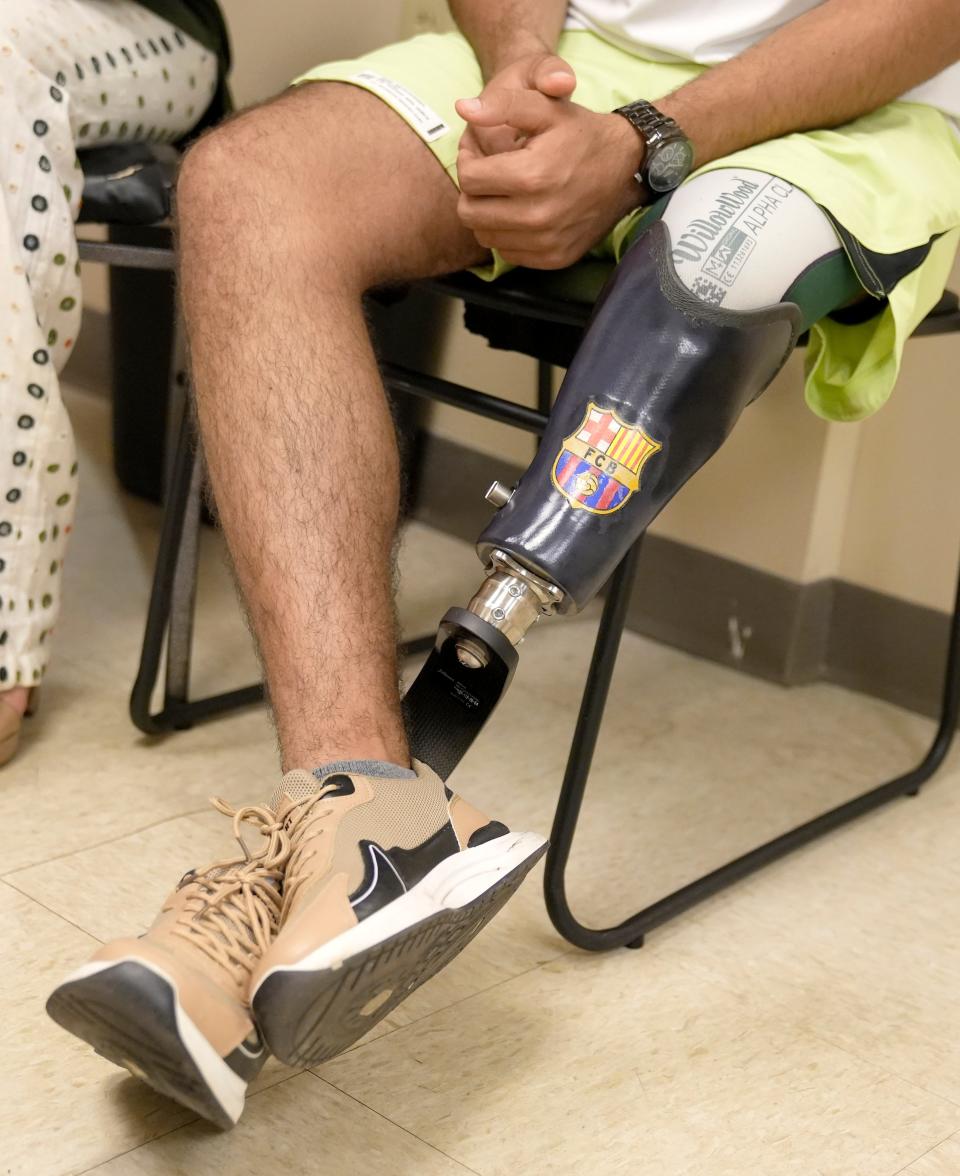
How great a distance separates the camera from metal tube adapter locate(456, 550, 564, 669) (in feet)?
2.68

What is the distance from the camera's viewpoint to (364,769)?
79 cm

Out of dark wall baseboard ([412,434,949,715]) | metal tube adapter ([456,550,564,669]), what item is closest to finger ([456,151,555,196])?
metal tube adapter ([456,550,564,669])

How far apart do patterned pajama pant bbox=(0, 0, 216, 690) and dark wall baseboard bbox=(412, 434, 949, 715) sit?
756 mm

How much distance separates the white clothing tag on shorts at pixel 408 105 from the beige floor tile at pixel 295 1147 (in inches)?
25.8

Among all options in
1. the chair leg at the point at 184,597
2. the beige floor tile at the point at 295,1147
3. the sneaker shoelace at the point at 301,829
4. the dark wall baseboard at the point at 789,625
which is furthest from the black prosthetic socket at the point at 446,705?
the dark wall baseboard at the point at 789,625

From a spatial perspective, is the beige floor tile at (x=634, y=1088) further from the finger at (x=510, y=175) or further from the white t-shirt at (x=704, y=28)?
the white t-shirt at (x=704, y=28)

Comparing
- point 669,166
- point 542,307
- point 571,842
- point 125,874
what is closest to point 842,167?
point 669,166

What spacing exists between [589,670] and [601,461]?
9.6 inches

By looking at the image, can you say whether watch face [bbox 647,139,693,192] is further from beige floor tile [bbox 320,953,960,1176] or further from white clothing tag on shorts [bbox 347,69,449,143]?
beige floor tile [bbox 320,953,960,1176]


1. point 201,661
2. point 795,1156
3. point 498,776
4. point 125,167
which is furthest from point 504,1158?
point 125,167

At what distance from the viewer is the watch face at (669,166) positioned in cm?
95

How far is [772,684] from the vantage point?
1600 millimetres

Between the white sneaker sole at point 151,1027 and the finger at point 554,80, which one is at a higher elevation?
the finger at point 554,80

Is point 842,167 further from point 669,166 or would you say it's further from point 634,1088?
point 634,1088
